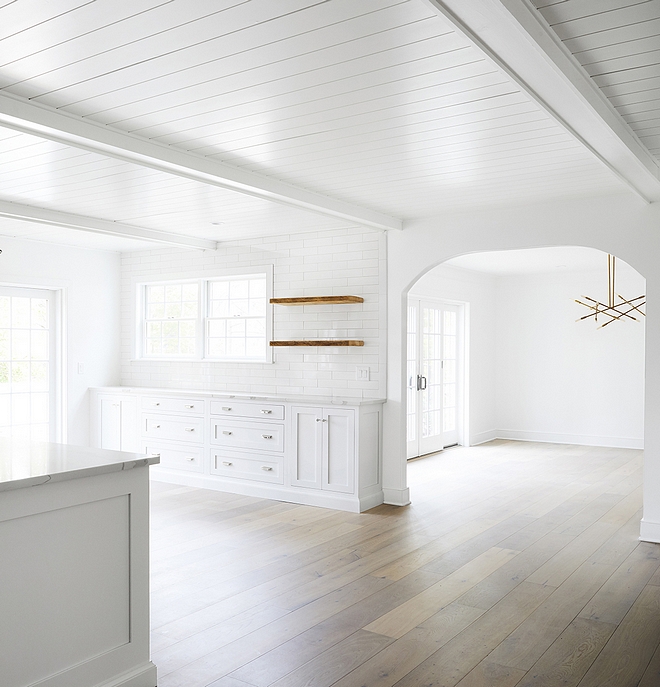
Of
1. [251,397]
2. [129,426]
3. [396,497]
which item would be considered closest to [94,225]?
[251,397]

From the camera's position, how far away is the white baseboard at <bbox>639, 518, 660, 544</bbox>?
4.86 meters

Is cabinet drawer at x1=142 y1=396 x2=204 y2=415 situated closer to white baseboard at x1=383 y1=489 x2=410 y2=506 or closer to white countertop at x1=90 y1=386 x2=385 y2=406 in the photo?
white countertop at x1=90 y1=386 x2=385 y2=406

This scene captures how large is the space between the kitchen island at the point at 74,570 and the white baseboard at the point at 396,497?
3.38 m

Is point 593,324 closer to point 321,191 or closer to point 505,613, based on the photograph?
point 321,191

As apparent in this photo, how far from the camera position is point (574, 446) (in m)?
9.72

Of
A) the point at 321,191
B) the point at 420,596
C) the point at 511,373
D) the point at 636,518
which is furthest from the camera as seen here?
the point at 511,373

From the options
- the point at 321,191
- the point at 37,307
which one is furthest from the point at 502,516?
the point at 37,307

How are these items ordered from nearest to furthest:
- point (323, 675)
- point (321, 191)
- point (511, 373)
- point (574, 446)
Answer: point (323, 675) → point (321, 191) → point (574, 446) → point (511, 373)

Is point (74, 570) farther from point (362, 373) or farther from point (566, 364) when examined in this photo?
point (566, 364)

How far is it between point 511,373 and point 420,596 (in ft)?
23.5

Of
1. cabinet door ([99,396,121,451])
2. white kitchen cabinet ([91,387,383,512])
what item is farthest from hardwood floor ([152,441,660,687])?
cabinet door ([99,396,121,451])

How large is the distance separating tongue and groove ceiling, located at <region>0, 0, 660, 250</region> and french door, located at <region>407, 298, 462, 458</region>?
12.1 ft

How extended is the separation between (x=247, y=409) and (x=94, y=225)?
2108mm

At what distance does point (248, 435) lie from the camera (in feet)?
20.7
